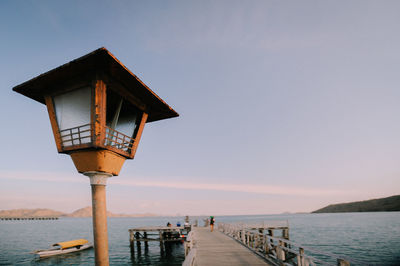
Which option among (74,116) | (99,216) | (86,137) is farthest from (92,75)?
(99,216)

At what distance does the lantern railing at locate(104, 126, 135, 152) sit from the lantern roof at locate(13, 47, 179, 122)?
1.70 m

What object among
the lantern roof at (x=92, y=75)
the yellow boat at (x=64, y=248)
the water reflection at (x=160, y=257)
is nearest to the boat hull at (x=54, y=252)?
the yellow boat at (x=64, y=248)

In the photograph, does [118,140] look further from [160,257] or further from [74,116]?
[160,257]

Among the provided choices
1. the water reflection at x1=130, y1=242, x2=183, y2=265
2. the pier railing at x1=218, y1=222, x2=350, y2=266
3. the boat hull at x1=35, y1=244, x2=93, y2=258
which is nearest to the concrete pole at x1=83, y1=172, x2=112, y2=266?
the pier railing at x1=218, y1=222, x2=350, y2=266

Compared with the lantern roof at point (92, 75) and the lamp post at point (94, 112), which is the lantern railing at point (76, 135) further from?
the lantern roof at point (92, 75)

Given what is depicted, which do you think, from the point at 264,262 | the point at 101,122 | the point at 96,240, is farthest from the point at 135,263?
the point at 101,122

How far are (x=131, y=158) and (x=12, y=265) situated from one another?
31882 millimetres

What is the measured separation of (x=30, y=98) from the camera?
10602mm

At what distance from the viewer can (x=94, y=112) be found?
8.71 metres

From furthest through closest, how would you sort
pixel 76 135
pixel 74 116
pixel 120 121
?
pixel 120 121 → pixel 74 116 → pixel 76 135

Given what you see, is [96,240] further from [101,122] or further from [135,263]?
[135,263]

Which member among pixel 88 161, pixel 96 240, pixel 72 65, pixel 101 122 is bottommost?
pixel 96 240

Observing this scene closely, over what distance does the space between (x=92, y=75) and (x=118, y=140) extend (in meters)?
2.75

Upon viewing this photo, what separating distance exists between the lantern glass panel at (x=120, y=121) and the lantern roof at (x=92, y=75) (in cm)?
52
